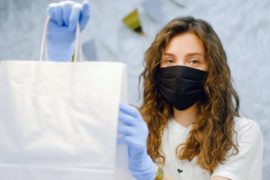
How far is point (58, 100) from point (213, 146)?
65cm

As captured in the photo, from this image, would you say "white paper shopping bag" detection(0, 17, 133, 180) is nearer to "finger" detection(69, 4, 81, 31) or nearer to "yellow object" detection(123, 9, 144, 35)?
"finger" detection(69, 4, 81, 31)

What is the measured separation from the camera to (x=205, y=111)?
1.44 meters

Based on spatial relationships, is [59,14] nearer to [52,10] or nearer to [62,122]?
[52,10]

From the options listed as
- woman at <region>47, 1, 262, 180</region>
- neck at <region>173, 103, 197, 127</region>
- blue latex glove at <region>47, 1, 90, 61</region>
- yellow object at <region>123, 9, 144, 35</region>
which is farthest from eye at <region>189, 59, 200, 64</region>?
yellow object at <region>123, 9, 144, 35</region>

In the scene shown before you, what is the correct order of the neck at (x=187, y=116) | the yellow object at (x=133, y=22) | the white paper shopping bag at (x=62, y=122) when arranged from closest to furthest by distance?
the white paper shopping bag at (x=62, y=122) → the neck at (x=187, y=116) → the yellow object at (x=133, y=22)

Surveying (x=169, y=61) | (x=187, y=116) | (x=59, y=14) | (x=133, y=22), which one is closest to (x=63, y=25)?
(x=59, y=14)

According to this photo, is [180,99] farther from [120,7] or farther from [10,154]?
[120,7]

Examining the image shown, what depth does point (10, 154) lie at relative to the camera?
91 cm

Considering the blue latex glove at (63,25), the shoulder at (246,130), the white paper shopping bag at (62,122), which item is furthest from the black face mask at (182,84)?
the white paper shopping bag at (62,122)

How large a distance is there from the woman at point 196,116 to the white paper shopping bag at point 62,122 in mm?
455

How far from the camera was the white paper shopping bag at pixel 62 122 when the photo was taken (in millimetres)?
877

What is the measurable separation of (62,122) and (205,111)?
0.66 metres

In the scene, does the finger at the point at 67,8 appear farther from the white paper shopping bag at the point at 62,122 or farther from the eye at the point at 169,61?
the eye at the point at 169,61

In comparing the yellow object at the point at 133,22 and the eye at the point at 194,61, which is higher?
the yellow object at the point at 133,22
